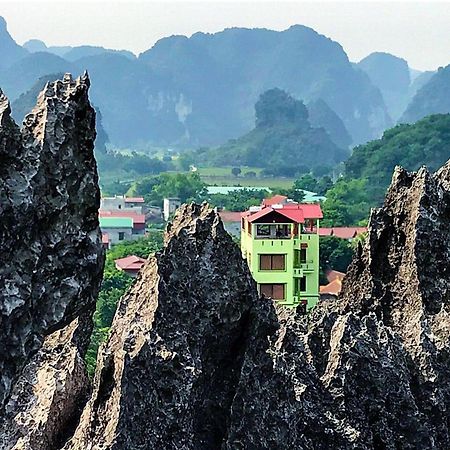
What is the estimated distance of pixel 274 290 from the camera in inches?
687

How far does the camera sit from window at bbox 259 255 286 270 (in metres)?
17.7

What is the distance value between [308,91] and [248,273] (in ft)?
451

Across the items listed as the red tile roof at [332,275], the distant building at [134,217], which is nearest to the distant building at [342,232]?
the red tile roof at [332,275]

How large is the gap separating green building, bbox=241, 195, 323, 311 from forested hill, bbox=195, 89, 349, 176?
2592 inches

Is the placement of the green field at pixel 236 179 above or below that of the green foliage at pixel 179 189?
above

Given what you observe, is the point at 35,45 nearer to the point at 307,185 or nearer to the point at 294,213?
the point at 307,185

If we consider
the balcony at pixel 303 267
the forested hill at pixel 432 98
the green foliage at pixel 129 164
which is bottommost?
the balcony at pixel 303 267

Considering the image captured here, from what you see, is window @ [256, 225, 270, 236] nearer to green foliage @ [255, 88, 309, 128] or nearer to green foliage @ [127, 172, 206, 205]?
green foliage @ [127, 172, 206, 205]

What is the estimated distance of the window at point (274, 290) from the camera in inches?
680

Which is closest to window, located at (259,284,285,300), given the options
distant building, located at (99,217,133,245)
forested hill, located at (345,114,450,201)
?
distant building, located at (99,217,133,245)

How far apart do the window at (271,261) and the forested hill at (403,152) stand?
1256 inches

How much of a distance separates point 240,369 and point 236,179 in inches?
2847

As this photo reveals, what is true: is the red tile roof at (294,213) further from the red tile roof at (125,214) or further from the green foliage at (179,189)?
the green foliage at (179,189)

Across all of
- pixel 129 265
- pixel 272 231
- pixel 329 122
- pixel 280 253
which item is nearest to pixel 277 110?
pixel 329 122
